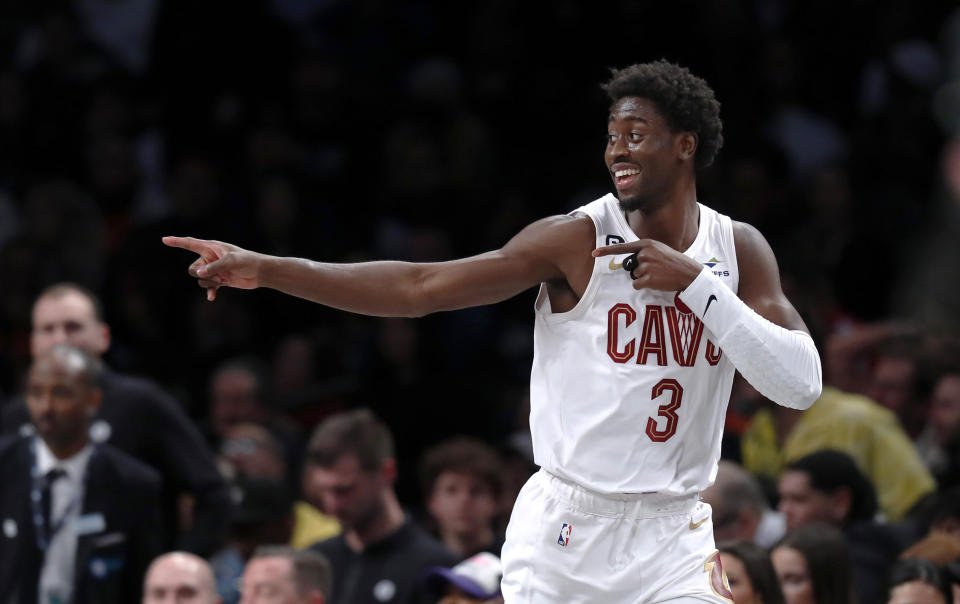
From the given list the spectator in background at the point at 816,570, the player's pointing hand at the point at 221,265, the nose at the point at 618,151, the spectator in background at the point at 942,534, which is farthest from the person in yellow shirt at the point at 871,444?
the player's pointing hand at the point at 221,265

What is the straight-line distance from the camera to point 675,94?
177 inches

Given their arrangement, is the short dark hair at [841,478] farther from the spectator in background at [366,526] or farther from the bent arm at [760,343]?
the bent arm at [760,343]

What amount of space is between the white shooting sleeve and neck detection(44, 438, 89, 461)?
3394 millimetres

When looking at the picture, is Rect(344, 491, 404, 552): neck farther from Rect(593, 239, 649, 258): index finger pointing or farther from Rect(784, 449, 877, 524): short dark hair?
Rect(593, 239, 649, 258): index finger pointing

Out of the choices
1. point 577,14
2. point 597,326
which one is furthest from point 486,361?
point 597,326

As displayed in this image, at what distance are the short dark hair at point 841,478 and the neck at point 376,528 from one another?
5.65ft

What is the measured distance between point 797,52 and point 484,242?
8.33 ft

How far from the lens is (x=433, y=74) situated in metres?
11.0

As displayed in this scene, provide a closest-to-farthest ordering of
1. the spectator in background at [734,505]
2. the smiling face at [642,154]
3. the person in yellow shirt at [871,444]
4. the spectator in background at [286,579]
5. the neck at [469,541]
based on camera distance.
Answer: the smiling face at [642,154] → the spectator in background at [286,579] → the spectator in background at [734,505] → the neck at [469,541] → the person in yellow shirt at [871,444]

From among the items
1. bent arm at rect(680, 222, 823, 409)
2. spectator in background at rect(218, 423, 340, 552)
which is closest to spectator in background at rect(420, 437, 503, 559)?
spectator in background at rect(218, 423, 340, 552)

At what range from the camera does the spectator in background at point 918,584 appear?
573cm

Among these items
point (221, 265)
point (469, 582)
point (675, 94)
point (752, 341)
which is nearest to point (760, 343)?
point (752, 341)

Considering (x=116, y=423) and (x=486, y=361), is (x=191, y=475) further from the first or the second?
(x=486, y=361)

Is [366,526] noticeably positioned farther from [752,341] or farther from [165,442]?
[752,341]
